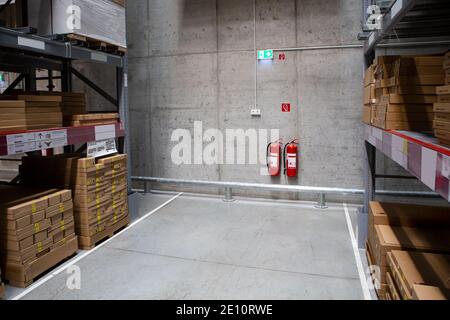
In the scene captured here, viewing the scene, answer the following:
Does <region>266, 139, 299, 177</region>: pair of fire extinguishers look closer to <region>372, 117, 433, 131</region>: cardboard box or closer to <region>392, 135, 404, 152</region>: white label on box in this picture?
<region>372, 117, 433, 131</region>: cardboard box

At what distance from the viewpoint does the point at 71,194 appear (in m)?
3.86

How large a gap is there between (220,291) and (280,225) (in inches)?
75.0

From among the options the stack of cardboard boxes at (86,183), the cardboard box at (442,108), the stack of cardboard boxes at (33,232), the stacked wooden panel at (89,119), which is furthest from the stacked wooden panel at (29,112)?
the cardboard box at (442,108)

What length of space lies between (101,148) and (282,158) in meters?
2.92

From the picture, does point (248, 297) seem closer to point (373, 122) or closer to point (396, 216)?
point (396, 216)

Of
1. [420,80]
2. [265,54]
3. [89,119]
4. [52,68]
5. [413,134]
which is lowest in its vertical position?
[413,134]

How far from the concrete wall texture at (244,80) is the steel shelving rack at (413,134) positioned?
2.86 ft

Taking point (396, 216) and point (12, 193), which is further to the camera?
point (12, 193)

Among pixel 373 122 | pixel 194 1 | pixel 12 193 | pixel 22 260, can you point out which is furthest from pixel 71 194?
pixel 194 1

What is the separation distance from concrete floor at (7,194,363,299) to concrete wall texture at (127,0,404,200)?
3.44 feet

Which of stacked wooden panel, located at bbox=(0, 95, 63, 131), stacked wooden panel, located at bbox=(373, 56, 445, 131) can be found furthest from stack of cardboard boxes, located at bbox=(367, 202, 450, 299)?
stacked wooden panel, located at bbox=(0, 95, 63, 131)

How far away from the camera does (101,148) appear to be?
14.1ft

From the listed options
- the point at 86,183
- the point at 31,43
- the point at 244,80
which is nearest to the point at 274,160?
the point at 244,80

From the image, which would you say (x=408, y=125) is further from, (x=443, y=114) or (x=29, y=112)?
(x=29, y=112)
